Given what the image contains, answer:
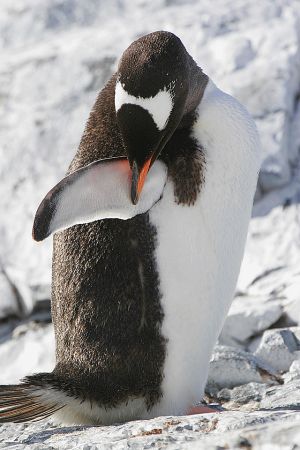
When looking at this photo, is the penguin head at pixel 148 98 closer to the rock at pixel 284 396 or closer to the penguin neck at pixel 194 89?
the penguin neck at pixel 194 89

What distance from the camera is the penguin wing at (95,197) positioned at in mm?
2654

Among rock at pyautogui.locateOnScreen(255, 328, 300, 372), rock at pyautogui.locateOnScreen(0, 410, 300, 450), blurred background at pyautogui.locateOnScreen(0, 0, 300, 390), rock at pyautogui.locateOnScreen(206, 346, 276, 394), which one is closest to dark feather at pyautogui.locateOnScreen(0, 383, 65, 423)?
rock at pyautogui.locateOnScreen(0, 410, 300, 450)

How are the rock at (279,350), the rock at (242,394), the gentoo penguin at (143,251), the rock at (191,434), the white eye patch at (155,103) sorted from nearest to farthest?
1. the rock at (191,434)
2. the white eye patch at (155,103)
3. the gentoo penguin at (143,251)
4. the rock at (242,394)
5. the rock at (279,350)

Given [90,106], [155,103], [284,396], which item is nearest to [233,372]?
[284,396]

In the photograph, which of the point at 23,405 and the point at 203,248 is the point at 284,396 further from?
the point at 23,405

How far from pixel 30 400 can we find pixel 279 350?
1235 mm

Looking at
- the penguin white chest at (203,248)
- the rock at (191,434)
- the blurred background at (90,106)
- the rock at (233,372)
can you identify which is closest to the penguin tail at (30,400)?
the rock at (191,434)

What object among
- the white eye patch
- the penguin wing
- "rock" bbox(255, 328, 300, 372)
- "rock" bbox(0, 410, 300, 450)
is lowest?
"rock" bbox(0, 410, 300, 450)

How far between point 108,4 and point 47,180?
1660mm

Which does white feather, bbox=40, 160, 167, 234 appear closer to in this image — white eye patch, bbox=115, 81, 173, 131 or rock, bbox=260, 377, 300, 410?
white eye patch, bbox=115, 81, 173, 131

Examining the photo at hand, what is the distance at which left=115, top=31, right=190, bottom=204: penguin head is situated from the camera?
2.61m

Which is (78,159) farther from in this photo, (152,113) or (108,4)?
(108,4)

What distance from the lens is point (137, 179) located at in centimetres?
268

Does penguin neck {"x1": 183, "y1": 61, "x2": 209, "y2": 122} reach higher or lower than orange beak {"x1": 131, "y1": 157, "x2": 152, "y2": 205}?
higher
